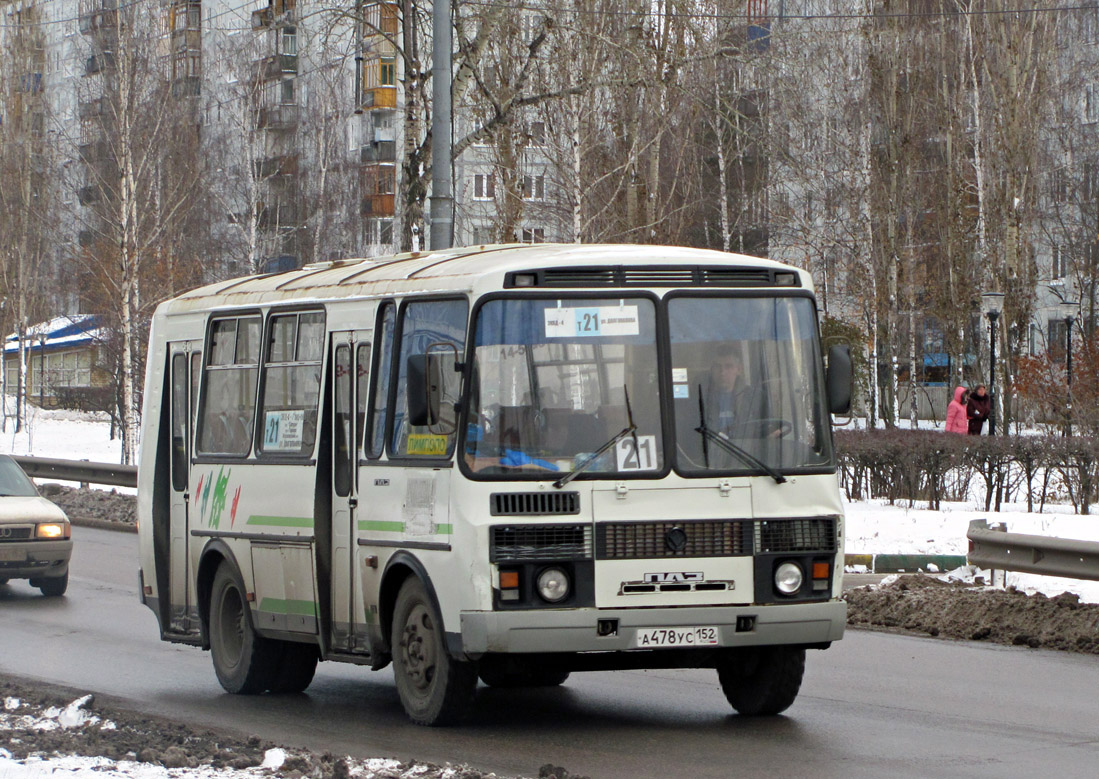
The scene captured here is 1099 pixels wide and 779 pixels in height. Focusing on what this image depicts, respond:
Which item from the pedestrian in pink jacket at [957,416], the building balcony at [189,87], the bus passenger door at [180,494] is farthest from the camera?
the building balcony at [189,87]

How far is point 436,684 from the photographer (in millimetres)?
8977

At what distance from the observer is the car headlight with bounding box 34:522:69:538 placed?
16.8 metres

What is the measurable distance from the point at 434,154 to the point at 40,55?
188 feet

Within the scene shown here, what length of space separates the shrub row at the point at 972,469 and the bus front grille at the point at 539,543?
1356cm

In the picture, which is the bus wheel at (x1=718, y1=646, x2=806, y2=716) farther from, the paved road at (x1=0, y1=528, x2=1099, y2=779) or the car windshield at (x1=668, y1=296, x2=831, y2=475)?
the car windshield at (x1=668, y1=296, x2=831, y2=475)

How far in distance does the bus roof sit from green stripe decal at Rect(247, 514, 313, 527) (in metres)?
1.26

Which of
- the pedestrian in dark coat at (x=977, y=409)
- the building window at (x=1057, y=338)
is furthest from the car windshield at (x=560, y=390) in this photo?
the building window at (x=1057, y=338)

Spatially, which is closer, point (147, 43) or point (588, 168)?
point (588, 168)

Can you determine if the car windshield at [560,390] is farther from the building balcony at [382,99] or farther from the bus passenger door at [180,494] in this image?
the building balcony at [382,99]

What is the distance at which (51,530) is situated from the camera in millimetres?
16891

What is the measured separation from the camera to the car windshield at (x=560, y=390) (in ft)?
28.5

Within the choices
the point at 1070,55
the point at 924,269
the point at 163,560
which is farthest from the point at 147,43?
the point at 163,560

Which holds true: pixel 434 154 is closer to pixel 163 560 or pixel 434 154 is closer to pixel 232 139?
pixel 163 560

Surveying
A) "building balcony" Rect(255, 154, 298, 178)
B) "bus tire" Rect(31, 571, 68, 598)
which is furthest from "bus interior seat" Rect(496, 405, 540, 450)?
"building balcony" Rect(255, 154, 298, 178)
